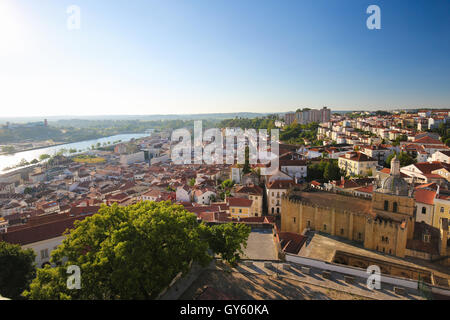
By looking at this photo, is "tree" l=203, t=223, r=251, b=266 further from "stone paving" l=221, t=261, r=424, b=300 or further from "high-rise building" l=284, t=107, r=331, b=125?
"high-rise building" l=284, t=107, r=331, b=125

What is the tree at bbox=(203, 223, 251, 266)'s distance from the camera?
987cm

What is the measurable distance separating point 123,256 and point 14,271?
6.46 metres

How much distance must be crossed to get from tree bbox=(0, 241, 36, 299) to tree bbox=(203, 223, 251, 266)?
7405mm

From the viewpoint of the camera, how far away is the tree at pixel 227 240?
987cm

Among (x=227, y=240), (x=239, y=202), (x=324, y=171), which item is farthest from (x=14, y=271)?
(x=324, y=171)

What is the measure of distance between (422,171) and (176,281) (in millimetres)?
23633

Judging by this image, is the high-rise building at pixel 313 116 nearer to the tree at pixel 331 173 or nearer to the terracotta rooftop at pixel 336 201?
the tree at pixel 331 173

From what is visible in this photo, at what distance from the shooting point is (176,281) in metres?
9.51

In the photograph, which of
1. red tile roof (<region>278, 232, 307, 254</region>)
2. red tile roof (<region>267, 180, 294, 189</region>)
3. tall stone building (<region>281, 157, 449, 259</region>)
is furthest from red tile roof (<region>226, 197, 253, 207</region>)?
red tile roof (<region>278, 232, 307, 254</region>)

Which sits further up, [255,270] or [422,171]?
[422,171]

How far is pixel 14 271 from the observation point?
10.7 meters
